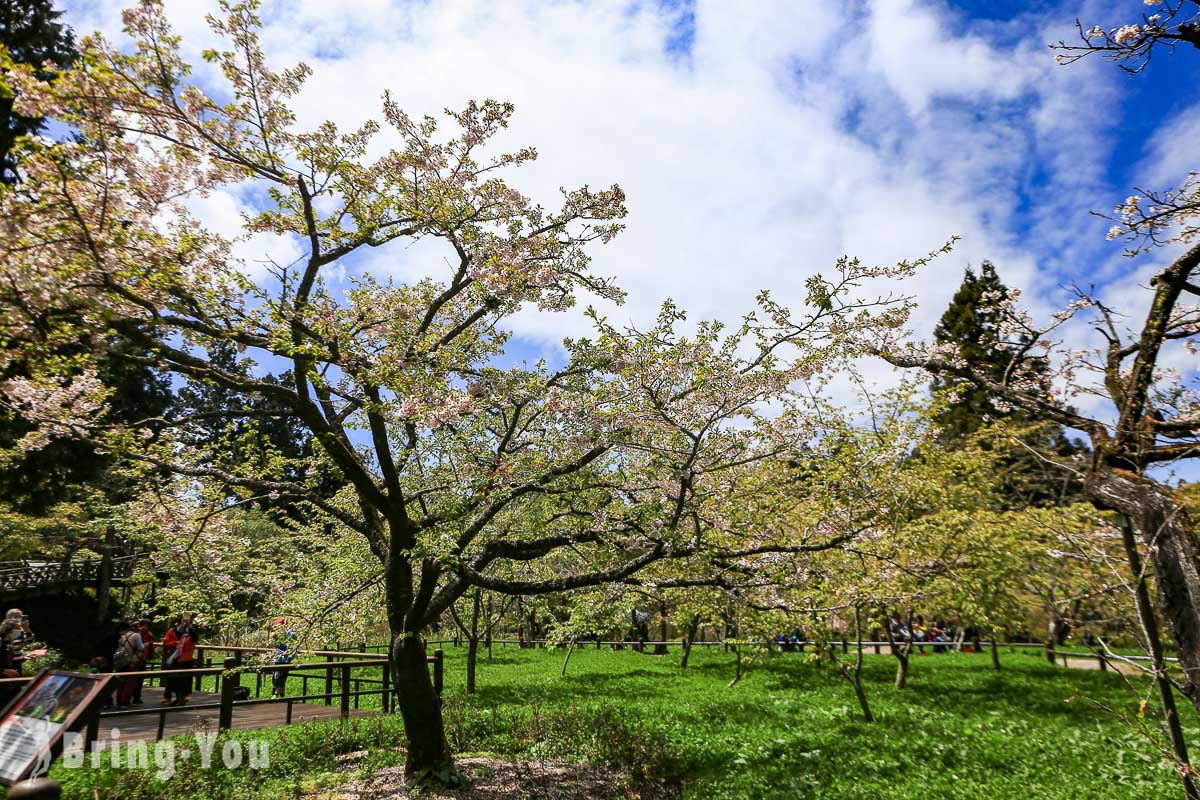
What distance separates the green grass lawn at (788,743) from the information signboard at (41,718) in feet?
12.1

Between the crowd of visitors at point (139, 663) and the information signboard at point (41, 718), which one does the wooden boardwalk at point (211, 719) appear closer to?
the crowd of visitors at point (139, 663)

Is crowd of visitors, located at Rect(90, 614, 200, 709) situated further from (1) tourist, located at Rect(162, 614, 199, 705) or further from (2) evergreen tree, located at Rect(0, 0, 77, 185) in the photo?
(2) evergreen tree, located at Rect(0, 0, 77, 185)

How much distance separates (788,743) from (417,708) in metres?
5.62

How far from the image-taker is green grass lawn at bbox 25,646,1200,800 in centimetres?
746

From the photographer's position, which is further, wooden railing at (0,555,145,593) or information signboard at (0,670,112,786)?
wooden railing at (0,555,145,593)

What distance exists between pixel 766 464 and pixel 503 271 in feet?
14.5

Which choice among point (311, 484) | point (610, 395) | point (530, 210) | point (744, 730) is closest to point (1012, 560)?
point (744, 730)

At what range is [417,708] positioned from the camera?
26.2 feet

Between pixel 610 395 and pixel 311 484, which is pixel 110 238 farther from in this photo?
pixel 610 395

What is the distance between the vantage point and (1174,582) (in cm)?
369

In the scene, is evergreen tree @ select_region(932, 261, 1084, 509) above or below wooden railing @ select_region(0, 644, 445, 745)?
above

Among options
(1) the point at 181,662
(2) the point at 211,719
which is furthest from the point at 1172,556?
(1) the point at 181,662

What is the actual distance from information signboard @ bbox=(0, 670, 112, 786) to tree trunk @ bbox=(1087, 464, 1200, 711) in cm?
628

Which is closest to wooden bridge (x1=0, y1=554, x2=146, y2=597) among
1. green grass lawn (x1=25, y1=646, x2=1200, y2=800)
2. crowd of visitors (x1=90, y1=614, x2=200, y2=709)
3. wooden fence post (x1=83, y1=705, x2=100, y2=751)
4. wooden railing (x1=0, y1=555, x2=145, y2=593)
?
wooden railing (x1=0, y1=555, x2=145, y2=593)
